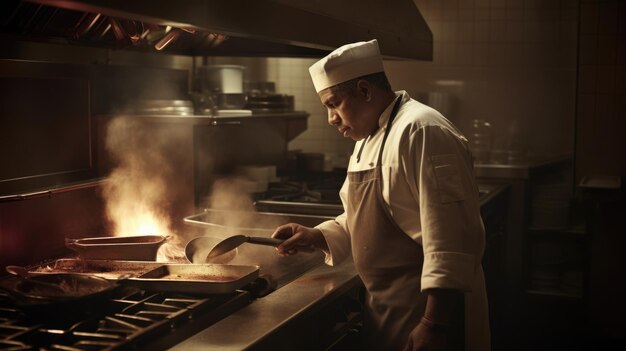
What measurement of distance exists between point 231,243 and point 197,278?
0.25m

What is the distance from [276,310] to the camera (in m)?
1.90

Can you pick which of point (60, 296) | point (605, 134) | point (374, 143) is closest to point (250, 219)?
point (374, 143)

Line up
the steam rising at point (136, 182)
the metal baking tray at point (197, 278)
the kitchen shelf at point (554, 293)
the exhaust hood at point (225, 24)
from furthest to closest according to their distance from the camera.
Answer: the kitchen shelf at point (554, 293) < the steam rising at point (136, 182) < the metal baking tray at point (197, 278) < the exhaust hood at point (225, 24)

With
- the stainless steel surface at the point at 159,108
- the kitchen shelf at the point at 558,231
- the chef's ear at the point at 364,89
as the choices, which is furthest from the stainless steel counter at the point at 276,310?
the kitchen shelf at the point at 558,231

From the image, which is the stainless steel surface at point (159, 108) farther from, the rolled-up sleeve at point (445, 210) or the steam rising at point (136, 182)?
the rolled-up sleeve at point (445, 210)

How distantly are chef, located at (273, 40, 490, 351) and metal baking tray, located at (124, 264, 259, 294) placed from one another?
0.30m

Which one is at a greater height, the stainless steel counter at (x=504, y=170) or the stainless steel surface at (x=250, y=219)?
the stainless steel counter at (x=504, y=170)

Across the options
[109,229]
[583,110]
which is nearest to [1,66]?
[109,229]

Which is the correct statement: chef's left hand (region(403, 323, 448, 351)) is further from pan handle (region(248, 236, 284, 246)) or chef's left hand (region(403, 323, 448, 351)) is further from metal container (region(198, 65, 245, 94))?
metal container (region(198, 65, 245, 94))

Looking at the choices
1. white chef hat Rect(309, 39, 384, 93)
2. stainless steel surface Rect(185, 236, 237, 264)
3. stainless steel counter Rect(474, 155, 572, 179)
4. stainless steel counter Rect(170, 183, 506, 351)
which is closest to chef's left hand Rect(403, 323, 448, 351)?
stainless steel counter Rect(170, 183, 506, 351)

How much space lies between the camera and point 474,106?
16.8 feet

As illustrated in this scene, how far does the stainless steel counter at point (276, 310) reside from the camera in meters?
1.62

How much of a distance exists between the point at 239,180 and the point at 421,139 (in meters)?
1.65

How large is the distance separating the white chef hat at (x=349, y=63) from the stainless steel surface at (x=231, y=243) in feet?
1.70
